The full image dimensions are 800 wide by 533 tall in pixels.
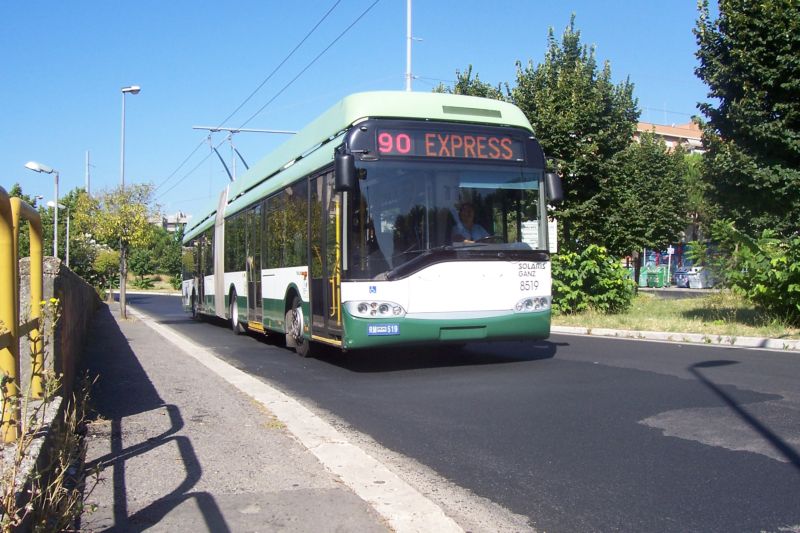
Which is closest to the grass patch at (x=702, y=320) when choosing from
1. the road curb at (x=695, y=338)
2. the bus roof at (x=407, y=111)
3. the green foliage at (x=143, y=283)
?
the road curb at (x=695, y=338)

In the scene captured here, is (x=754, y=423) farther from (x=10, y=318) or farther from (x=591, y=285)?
(x=591, y=285)

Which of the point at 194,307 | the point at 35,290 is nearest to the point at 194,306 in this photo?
the point at 194,307

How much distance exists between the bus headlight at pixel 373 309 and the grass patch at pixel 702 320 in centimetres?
701

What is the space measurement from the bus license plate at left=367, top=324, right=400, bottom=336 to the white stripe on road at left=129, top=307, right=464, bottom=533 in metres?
1.59

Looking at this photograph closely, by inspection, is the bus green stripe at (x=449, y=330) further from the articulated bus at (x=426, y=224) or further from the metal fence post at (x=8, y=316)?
the metal fence post at (x=8, y=316)

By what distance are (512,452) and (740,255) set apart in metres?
10.7

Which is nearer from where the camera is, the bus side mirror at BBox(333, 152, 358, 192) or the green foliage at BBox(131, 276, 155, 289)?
the bus side mirror at BBox(333, 152, 358, 192)

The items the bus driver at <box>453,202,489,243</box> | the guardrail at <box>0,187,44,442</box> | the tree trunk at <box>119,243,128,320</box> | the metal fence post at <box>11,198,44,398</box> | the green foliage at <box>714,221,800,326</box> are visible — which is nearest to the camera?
the guardrail at <box>0,187,44,442</box>

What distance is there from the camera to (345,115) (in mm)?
9617

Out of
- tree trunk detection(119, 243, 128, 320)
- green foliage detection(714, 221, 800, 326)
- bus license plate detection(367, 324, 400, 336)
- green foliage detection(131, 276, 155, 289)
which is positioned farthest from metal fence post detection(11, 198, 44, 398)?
green foliage detection(131, 276, 155, 289)

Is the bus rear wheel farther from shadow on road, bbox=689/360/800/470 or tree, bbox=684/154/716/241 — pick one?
tree, bbox=684/154/716/241

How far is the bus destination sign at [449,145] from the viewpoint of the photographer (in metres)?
9.29

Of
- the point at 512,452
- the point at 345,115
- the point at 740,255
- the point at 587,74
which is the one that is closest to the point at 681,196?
the point at 587,74

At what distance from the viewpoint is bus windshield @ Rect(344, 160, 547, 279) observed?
912 centimetres
